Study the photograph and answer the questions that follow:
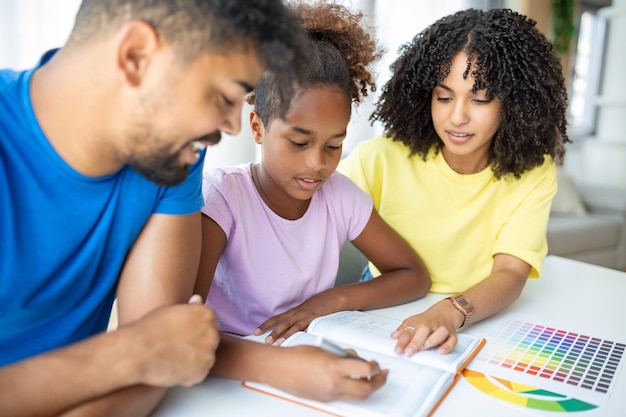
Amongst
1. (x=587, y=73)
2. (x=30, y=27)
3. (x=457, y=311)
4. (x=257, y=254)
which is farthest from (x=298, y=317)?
(x=587, y=73)

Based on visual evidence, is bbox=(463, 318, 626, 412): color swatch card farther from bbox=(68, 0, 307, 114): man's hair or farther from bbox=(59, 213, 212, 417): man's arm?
bbox=(68, 0, 307, 114): man's hair

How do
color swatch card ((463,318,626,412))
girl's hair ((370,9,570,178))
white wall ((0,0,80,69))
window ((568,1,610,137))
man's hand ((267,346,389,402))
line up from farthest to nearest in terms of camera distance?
window ((568,1,610,137)), white wall ((0,0,80,69)), girl's hair ((370,9,570,178)), color swatch card ((463,318,626,412)), man's hand ((267,346,389,402))

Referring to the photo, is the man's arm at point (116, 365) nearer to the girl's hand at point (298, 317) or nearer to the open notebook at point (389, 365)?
the open notebook at point (389, 365)

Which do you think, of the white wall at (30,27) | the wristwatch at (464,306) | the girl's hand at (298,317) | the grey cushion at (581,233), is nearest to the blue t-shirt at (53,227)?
A: the girl's hand at (298,317)

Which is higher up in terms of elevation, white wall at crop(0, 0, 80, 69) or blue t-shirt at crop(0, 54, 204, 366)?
white wall at crop(0, 0, 80, 69)

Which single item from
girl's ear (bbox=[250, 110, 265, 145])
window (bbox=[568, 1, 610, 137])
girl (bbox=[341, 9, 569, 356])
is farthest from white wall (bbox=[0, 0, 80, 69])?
window (bbox=[568, 1, 610, 137])

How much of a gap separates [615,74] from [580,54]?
1.05 meters

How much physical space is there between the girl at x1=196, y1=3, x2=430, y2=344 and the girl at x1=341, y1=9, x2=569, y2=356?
0.19m

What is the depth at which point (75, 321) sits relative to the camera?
0.89 meters

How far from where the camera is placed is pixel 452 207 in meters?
1.49

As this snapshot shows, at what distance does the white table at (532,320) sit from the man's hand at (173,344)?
89 millimetres

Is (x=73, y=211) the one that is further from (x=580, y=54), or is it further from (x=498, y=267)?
(x=580, y=54)

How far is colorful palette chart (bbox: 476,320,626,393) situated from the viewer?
0.93 metres

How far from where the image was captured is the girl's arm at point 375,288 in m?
1.08
